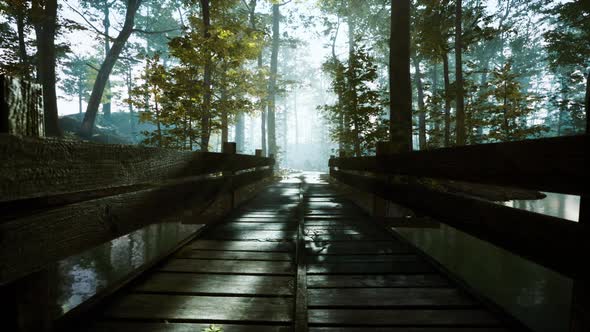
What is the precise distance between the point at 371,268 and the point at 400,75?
18.5ft

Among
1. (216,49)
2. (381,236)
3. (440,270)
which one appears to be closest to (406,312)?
(440,270)

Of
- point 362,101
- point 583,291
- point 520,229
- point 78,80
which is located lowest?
point 583,291

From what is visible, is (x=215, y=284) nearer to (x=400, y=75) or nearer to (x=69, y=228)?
(x=69, y=228)

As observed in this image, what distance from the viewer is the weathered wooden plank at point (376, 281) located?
8.00ft

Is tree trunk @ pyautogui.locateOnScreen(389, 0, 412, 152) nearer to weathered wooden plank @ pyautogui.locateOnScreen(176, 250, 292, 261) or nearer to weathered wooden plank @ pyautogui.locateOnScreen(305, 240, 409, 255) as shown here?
weathered wooden plank @ pyautogui.locateOnScreen(305, 240, 409, 255)

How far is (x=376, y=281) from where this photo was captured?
252 cm

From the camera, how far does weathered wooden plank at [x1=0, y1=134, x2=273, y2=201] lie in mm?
1109

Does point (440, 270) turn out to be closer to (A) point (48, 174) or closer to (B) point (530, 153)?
(B) point (530, 153)

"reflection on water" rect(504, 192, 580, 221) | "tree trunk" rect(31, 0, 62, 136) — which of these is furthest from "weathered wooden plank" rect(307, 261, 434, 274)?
"tree trunk" rect(31, 0, 62, 136)

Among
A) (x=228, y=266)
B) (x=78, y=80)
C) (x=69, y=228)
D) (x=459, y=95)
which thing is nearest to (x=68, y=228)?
(x=69, y=228)

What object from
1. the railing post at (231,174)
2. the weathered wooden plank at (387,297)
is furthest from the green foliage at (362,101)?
the weathered wooden plank at (387,297)

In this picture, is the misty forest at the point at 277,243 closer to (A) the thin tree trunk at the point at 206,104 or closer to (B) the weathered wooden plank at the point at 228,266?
(B) the weathered wooden plank at the point at 228,266

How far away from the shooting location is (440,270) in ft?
→ 8.69

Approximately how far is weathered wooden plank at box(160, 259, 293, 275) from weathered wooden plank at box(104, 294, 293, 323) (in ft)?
1.54
